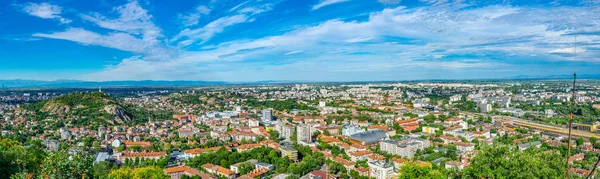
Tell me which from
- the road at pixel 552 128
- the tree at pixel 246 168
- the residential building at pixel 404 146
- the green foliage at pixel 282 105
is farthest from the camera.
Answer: the green foliage at pixel 282 105

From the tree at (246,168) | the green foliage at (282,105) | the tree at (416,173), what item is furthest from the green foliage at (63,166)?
the green foliage at (282,105)

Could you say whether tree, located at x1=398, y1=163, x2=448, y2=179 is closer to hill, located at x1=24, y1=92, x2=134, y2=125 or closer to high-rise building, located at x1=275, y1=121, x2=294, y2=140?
high-rise building, located at x1=275, y1=121, x2=294, y2=140

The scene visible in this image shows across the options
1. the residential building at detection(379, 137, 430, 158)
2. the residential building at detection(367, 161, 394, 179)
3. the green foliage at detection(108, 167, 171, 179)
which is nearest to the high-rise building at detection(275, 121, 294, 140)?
the residential building at detection(379, 137, 430, 158)

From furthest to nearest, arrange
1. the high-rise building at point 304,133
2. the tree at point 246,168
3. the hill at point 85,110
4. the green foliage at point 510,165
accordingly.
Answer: the hill at point 85,110 < the high-rise building at point 304,133 < the tree at point 246,168 < the green foliage at point 510,165

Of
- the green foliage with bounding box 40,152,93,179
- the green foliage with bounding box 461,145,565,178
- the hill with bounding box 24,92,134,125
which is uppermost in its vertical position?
the green foliage with bounding box 40,152,93,179

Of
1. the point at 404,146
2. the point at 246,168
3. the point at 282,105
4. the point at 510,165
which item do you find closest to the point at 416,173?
the point at 510,165

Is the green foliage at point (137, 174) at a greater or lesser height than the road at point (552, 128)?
greater

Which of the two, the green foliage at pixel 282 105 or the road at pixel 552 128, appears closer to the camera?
the road at pixel 552 128

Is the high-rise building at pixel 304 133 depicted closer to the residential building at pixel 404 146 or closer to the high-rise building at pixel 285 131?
the high-rise building at pixel 285 131

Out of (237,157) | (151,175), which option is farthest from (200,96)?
(151,175)
